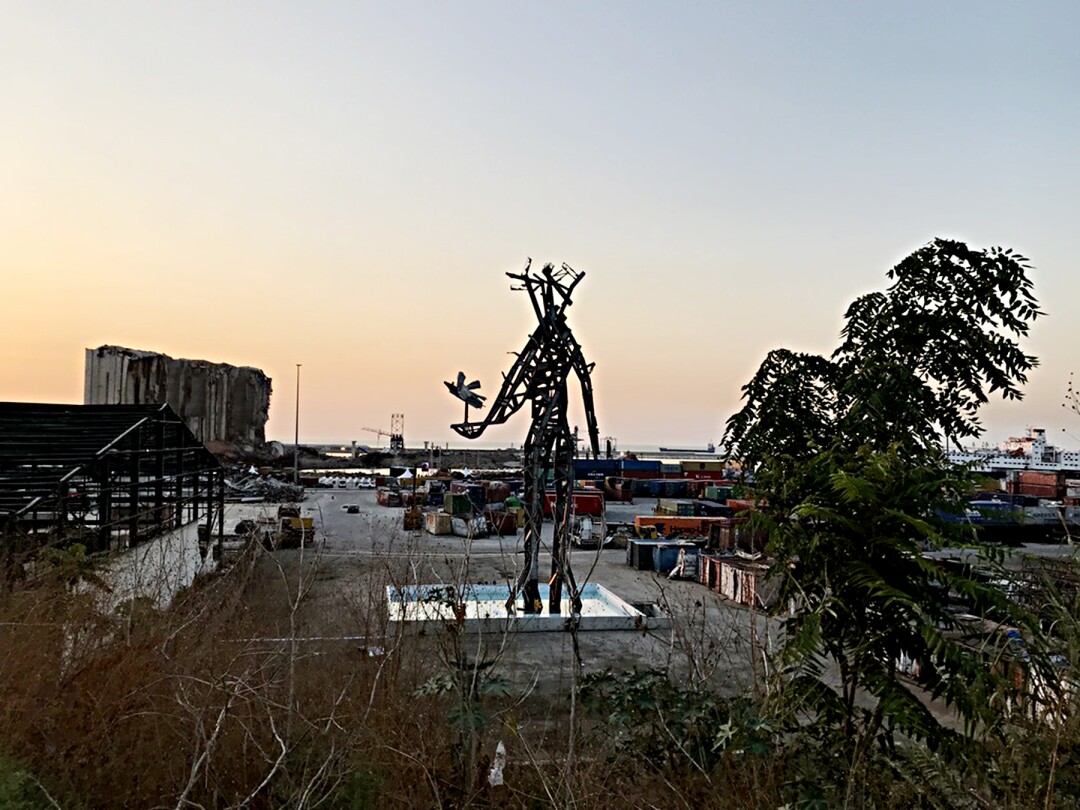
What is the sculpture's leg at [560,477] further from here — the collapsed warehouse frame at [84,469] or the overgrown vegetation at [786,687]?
the collapsed warehouse frame at [84,469]

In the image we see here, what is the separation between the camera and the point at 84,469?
16.2 m

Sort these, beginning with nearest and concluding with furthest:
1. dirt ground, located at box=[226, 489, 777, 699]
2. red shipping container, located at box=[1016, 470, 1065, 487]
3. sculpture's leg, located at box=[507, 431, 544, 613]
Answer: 1. dirt ground, located at box=[226, 489, 777, 699]
2. sculpture's leg, located at box=[507, 431, 544, 613]
3. red shipping container, located at box=[1016, 470, 1065, 487]

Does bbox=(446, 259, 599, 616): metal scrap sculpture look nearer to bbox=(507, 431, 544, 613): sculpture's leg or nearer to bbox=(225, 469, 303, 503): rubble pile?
bbox=(507, 431, 544, 613): sculpture's leg

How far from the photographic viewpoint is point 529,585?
16.3m

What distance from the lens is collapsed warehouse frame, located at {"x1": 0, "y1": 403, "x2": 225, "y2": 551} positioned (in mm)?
14383

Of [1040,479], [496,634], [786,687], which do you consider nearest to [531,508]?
[496,634]

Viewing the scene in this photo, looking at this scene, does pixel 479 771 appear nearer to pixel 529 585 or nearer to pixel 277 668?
pixel 277 668

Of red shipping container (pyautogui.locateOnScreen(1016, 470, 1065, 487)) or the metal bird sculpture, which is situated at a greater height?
the metal bird sculpture

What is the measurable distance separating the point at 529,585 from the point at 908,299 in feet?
37.2

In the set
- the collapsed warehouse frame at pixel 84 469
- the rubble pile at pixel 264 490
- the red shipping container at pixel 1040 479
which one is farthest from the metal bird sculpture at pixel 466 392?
the red shipping container at pixel 1040 479

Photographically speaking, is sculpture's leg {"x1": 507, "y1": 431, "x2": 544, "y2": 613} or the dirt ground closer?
the dirt ground

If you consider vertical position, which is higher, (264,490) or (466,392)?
(466,392)

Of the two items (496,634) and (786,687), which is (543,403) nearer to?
(496,634)

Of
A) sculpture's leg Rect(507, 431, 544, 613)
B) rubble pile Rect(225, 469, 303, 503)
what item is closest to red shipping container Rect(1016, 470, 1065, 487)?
rubble pile Rect(225, 469, 303, 503)
